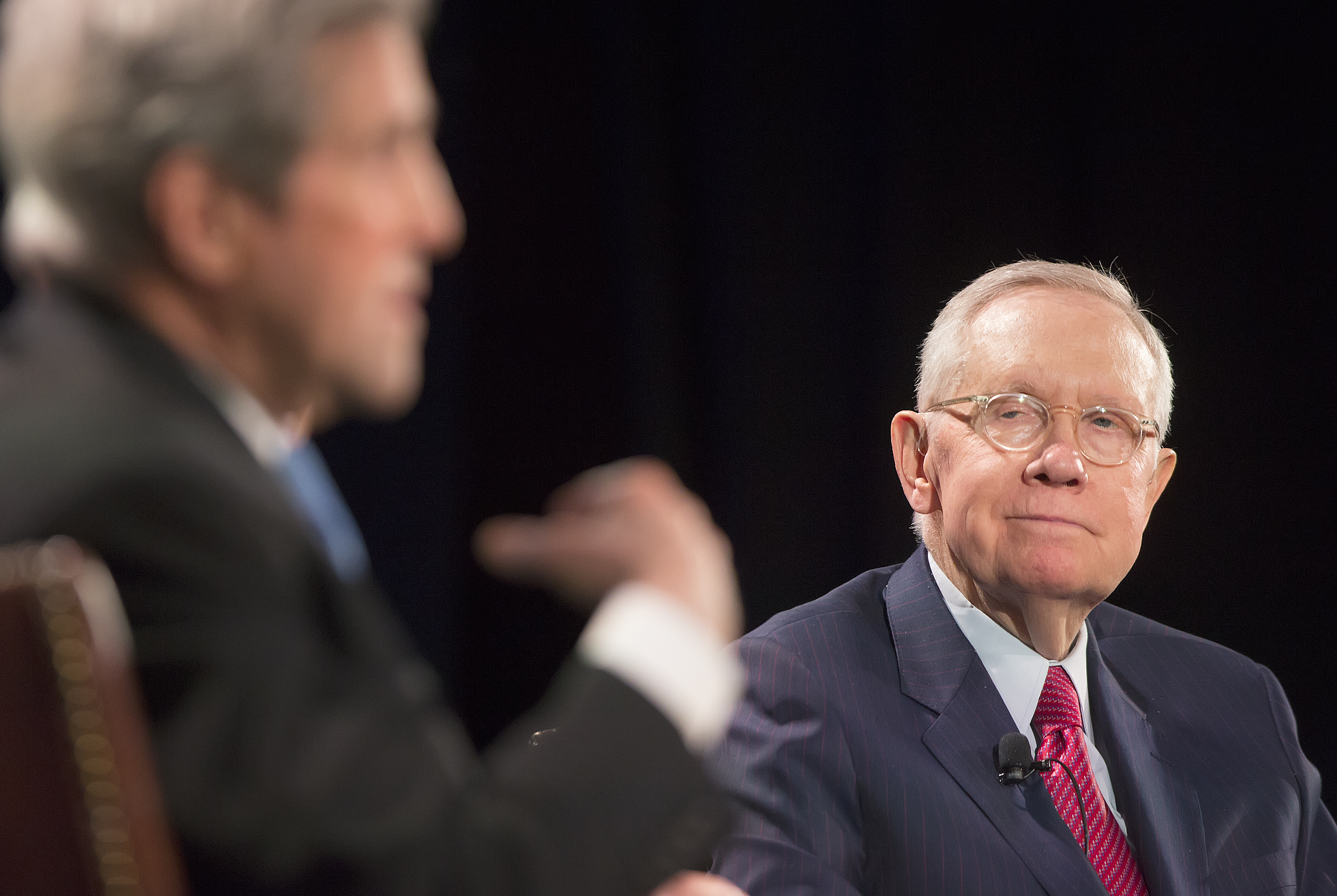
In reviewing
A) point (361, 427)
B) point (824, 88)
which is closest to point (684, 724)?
point (361, 427)

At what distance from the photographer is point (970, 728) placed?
1.84 m

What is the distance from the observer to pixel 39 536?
0.71 m

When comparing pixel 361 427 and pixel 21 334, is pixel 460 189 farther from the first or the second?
pixel 21 334

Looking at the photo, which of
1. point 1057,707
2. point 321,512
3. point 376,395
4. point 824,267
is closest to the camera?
point 376,395

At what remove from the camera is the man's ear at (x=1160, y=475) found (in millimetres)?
2152

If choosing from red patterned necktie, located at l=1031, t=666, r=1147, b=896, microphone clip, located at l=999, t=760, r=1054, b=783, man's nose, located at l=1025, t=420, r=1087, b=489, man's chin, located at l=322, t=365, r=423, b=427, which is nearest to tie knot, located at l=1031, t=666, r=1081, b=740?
red patterned necktie, located at l=1031, t=666, r=1147, b=896

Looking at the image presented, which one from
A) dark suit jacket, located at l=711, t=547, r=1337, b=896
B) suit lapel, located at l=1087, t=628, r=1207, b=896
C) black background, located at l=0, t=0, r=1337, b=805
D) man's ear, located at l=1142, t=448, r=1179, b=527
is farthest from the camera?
black background, located at l=0, t=0, r=1337, b=805

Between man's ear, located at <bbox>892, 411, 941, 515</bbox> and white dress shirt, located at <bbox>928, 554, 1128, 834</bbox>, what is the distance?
157 millimetres

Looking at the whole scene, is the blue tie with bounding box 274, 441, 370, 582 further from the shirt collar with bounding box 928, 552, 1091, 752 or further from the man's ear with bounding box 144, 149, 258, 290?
the shirt collar with bounding box 928, 552, 1091, 752

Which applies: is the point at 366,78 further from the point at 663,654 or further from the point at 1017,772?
the point at 1017,772

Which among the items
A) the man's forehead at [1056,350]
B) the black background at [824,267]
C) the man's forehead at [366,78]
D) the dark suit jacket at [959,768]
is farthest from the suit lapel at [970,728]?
the man's forehead at [366,78]

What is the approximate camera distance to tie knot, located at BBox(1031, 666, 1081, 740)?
192cm

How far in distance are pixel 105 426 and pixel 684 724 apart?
410 mm

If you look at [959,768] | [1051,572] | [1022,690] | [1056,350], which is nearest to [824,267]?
[1056,350]
